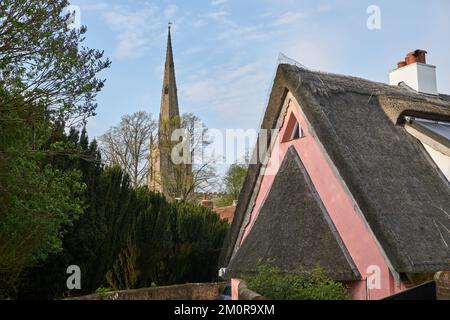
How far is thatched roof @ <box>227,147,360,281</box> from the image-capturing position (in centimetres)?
841

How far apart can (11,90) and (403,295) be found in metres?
5.34

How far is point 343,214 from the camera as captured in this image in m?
8.96

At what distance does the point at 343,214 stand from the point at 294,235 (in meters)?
1.02

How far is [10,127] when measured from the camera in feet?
20.0

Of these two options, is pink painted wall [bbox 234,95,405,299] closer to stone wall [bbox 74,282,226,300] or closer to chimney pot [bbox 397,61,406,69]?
stone wall [bbox 74,282,226,300]

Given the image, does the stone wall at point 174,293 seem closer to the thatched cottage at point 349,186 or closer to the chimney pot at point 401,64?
the thatched cottage at point 349,186

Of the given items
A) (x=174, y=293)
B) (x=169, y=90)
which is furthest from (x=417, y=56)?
(x=169, y=90)

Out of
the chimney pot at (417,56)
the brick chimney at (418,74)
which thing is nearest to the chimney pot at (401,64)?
the brick chimney at (418,74)

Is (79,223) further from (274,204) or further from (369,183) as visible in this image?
(369,183)

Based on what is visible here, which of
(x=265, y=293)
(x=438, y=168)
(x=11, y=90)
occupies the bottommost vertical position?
(x=265, y=293)

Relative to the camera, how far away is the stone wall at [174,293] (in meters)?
12.2

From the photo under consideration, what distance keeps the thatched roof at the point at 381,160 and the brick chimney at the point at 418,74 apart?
2.82ft

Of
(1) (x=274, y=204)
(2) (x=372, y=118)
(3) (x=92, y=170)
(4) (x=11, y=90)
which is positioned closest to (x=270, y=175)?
(1) (x=274, y=204)
